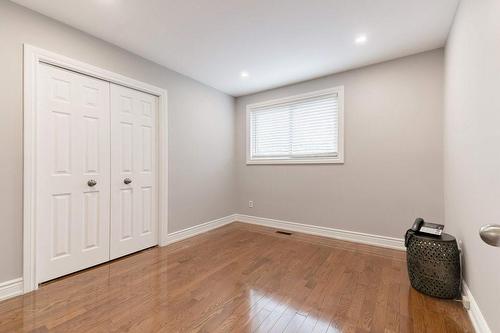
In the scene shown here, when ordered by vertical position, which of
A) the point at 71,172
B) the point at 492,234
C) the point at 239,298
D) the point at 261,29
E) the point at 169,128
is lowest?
the point at 239,298

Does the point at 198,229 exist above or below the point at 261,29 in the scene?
below

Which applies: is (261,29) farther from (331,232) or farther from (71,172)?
(331,232)

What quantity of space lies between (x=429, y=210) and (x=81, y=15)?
4295mm

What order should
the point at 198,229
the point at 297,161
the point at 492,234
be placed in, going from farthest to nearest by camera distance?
1. the point at 297,161
2. the point at 198,229
3. the point at 492,234

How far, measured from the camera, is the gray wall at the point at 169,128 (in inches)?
73.8

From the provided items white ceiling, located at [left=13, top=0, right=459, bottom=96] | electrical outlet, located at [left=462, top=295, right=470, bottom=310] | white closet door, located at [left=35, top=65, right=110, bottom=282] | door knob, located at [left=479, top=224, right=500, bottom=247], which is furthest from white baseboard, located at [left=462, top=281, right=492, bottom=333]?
white closet door, located at [left=35, top=65, right=110, bottom=282]

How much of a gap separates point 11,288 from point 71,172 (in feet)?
3.45

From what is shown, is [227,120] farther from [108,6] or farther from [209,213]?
[108,6]

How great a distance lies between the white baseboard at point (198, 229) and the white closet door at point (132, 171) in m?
0.24

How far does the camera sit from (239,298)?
6.14 ft

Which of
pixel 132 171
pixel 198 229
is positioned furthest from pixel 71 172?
pixel 198 229

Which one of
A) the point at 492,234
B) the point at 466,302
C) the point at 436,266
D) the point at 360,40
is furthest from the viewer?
the point at 360,40

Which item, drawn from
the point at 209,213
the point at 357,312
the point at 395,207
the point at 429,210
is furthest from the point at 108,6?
the point at 429,210

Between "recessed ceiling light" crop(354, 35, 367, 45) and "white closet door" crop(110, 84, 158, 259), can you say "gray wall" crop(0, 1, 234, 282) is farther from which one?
"recessed ceiling light" crop(354, 35, 367, 45)
